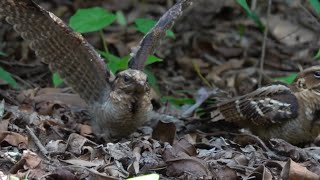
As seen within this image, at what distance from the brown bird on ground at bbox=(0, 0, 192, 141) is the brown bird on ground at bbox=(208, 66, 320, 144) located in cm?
77

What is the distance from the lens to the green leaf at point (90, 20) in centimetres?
611

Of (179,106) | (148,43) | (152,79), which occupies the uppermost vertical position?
(148,43)

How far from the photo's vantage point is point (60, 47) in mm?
5867

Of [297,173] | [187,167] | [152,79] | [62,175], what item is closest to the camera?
[62,175]

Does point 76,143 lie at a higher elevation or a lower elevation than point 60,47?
lower

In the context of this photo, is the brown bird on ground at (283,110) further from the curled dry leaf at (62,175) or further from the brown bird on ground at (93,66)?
the curled dry leaf at (62,175)

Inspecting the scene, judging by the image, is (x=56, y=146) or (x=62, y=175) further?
(x=56, y=146)

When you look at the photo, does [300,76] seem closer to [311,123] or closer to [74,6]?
[311,123]

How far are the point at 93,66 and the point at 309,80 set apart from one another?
1624mm

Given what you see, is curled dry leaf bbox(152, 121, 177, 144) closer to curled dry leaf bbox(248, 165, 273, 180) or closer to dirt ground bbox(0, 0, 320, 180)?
dirt ground bbox(0, 0, 320, 180)

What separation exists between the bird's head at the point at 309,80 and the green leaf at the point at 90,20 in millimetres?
1524

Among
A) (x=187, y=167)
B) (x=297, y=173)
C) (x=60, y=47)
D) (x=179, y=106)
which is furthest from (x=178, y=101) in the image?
(x=297, y=173)

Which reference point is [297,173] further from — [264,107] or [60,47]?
[60,47]

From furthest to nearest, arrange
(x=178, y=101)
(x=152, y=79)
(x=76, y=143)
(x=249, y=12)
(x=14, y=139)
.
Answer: (x=178, y=101) < (x=152, y=79) < (x=249, y=12) < (x=76, y=143) < (x=14, y=139)
